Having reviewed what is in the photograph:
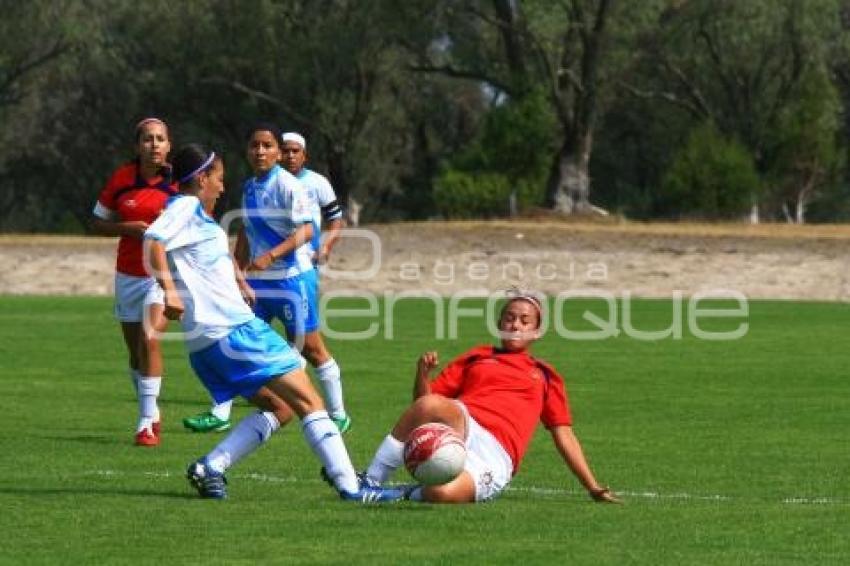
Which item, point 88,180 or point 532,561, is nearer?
point 532,561

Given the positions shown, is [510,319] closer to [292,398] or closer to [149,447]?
[292,398]

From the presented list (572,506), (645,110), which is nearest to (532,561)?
(572,506)

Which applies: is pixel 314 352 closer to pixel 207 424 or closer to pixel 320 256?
pixel 207 424

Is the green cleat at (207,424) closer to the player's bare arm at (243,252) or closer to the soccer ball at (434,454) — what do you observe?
the player's bare arm at (243,252)

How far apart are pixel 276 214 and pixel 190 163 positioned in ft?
18.5

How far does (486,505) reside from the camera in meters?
11.6

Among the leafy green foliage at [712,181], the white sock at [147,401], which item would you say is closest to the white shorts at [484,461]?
the white sock at [147,401]

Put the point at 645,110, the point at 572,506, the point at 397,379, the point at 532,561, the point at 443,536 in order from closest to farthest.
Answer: the point at 532,561
the point at 443,536
the point at 572,506
the point at 397,379
the point at 645,110

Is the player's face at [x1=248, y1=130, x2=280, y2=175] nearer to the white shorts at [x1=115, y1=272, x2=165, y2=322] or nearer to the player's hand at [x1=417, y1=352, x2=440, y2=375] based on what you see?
the white shorts at [x1=115, y1=272, x2=165, y2=322]

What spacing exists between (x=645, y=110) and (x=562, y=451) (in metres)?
74.1

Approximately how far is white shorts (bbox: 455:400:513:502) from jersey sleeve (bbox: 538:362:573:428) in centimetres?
37

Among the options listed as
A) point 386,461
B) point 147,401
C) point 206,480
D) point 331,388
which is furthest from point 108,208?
point 386,461

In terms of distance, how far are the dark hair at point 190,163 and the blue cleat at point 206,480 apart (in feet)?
5.21

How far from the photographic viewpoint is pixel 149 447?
603 inches
